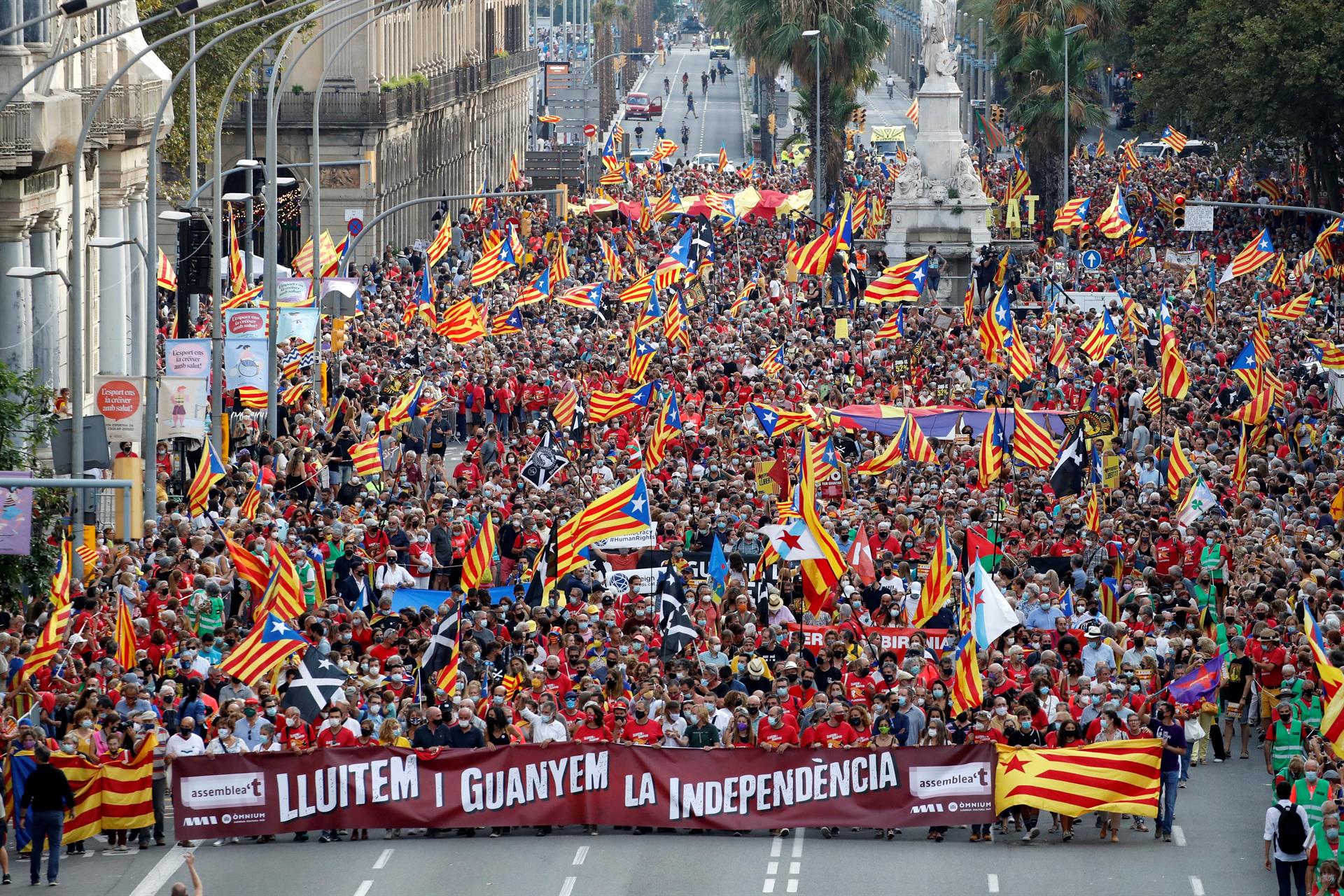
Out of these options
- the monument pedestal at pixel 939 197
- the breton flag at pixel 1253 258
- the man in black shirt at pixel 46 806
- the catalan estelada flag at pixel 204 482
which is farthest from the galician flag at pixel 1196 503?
the monument pedestal at pixel 939 197

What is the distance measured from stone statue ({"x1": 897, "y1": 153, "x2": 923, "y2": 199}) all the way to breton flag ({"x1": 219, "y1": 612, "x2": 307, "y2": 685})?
4478 centimetres

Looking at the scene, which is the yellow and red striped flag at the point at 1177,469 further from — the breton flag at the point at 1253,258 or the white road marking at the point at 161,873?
the breton flag at the point at 1253,258

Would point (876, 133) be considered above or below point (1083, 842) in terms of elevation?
above

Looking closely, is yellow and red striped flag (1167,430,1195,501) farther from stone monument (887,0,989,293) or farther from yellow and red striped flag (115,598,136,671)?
stone monument (887,0,989,293)

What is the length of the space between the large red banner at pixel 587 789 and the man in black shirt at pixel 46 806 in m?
1.05

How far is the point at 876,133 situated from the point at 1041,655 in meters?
84.5

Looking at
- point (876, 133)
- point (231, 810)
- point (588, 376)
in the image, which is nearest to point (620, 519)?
point (231, 810)

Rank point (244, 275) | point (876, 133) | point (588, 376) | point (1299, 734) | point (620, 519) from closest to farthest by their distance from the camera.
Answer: point (1299, 734) → point (620, 519) → point (588, 376) → point (244, 275) → point (876, 133)

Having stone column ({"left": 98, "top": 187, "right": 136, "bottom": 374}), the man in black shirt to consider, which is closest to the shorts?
the man in black shirt

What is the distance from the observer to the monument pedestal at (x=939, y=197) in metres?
64.4

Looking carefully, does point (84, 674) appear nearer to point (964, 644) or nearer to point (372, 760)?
point (372, 760)

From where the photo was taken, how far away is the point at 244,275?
1822 inches

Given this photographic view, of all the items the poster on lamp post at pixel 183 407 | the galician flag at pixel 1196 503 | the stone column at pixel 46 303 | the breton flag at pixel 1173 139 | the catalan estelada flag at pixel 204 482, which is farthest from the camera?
the breton flag at pixel 1173 139

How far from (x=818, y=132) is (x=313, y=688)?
52864 mm
